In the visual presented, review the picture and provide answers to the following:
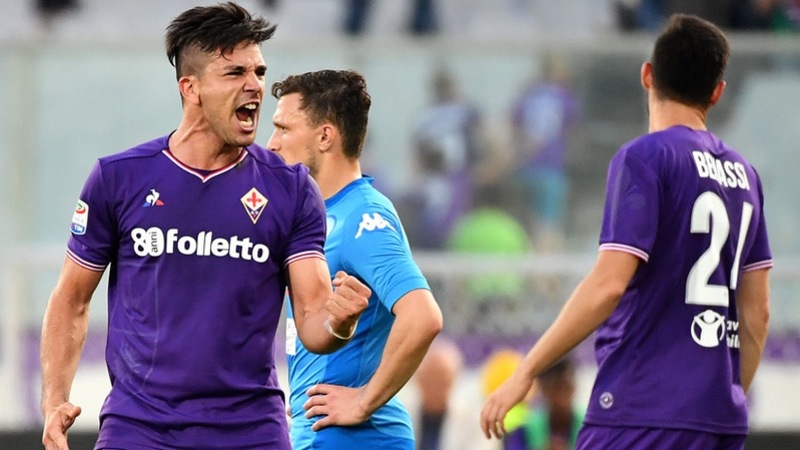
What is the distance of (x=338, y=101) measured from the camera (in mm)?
5594

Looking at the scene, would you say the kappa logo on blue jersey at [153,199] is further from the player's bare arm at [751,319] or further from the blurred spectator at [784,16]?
the blurred spectator at [784,16]

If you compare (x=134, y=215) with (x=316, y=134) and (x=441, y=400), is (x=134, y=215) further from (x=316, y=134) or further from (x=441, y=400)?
(x=441, y=400)

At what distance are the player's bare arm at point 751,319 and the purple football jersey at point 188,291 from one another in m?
1.59

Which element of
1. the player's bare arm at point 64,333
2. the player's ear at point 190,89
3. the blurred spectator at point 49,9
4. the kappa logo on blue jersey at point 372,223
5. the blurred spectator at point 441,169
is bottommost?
the player's bare arm at point 64,333

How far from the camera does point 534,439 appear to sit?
8883 millimetres

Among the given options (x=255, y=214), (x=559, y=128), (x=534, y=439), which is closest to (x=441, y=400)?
(x=534, y=439)

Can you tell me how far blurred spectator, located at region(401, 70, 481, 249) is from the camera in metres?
11.8

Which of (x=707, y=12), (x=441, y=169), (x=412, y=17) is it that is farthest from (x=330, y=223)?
(x=707, y=12)

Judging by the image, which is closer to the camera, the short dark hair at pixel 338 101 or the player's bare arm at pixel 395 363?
the player's bare arm at pixel 395 363

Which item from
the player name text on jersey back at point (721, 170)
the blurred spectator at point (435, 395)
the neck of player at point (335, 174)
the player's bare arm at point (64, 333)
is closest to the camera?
the player's bare arm at point (64, 333)

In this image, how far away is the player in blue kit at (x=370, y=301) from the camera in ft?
16.4

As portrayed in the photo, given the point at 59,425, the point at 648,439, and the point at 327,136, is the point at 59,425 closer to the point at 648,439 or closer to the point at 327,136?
the point at 327,136

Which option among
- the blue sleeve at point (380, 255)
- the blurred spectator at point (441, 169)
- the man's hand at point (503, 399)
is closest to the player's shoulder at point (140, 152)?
the blue sleeve at point (380, 255)

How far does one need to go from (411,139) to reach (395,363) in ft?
23.6
